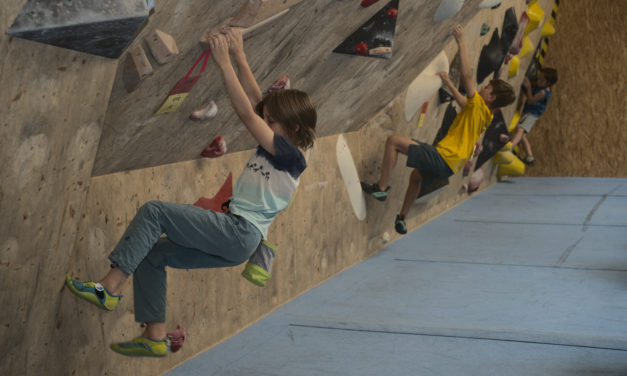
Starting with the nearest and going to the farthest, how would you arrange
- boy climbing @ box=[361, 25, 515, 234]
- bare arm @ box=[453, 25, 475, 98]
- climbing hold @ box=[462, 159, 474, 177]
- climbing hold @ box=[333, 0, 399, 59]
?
climbing hold @ box=[333, 0, 399, 59]
bare arm @ box=[453, 25, 475, 98]
boy climbing @ box=[361, 25, 515, 234]
climbing hold @ box=[462, 159, 474, 177]

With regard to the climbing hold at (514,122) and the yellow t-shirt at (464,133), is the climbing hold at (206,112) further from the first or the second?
the climbing hold at (514,122)

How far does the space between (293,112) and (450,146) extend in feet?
8.09

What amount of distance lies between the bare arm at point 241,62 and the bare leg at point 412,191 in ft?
8.22

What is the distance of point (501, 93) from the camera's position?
4676 millimetres

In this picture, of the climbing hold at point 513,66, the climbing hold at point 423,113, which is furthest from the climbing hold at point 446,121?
the climbing hold at point 513,66

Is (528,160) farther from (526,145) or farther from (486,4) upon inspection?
(486,4)

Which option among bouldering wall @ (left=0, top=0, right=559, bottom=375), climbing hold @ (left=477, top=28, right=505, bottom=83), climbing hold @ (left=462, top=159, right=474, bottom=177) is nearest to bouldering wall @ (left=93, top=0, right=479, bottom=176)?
bouldering wall @ (left=0, top=0, right=559, bottom=375)

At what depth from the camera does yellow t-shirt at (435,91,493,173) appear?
4.45 meters

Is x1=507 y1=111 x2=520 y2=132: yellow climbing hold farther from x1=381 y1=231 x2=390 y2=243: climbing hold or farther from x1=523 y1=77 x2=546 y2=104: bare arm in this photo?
x1=381 y1=231 x2=390 y2=243: climbing hold

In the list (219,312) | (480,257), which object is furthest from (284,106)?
(480,257)

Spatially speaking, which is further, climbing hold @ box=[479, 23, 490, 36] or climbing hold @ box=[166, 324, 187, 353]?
climbing hold @ box=[479, 23, 490, 36]

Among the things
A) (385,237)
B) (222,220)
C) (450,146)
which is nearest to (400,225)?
(385,237)

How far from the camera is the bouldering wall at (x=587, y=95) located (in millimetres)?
7359

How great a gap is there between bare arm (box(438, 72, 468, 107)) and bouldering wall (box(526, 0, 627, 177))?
11.9 ft
